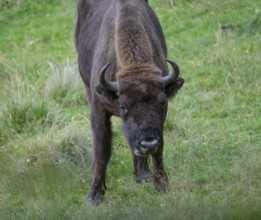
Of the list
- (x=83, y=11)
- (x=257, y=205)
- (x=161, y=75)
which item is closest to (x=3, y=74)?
(x=83, y=11)

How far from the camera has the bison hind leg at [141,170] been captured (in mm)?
9531

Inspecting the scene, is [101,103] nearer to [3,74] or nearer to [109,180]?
[109,180]

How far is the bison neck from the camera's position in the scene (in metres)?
8.41

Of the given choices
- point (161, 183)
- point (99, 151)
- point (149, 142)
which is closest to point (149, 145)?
point (149, 142)

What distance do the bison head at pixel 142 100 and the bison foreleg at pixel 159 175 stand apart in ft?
2.72

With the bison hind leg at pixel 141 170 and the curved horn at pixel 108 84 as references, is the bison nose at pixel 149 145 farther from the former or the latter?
the bison hind leg at pixel 141 170

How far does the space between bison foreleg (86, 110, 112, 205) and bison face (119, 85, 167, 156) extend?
0.75 meters

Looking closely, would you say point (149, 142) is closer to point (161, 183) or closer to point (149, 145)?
point (149, 145)

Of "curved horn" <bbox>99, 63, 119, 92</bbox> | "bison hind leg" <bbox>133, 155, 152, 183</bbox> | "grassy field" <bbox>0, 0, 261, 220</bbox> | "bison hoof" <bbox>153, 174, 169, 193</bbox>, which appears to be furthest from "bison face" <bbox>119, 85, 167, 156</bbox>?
"bison hind leg" <bbox>133, 155, 152, 183</bbox>

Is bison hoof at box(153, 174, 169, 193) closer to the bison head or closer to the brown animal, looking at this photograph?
the brown animal

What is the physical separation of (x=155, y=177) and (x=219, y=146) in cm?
165

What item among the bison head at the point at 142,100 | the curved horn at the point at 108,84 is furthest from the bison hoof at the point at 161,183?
the curved horn at the point at 108,84

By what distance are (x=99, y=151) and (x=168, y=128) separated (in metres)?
2.58

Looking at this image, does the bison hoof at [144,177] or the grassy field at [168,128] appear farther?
the bison hoof at [144,177]
